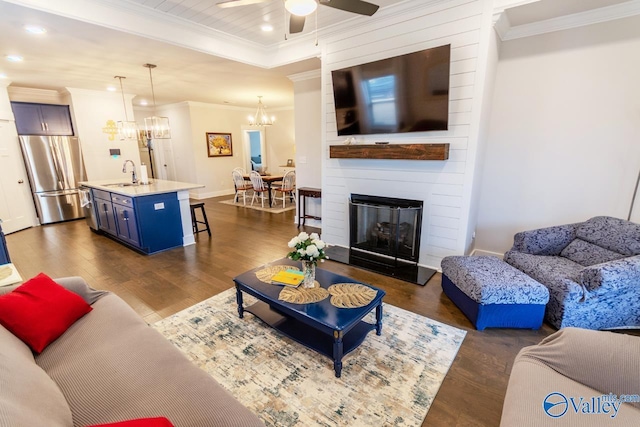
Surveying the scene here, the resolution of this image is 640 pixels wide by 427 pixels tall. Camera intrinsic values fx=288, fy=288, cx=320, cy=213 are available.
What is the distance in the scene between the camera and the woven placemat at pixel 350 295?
2014 millimetres

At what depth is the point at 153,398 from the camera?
122 centimetres

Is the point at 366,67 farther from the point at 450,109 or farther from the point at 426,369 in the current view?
the point at 426,369

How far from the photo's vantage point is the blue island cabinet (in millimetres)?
3957

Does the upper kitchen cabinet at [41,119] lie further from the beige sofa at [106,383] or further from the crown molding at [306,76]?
the beige sofa at [106,383]

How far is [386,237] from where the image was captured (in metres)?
3.66

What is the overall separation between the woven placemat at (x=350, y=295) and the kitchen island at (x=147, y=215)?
3.07m

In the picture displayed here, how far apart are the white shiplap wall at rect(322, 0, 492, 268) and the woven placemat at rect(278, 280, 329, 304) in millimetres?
1904

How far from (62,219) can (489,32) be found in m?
7.83

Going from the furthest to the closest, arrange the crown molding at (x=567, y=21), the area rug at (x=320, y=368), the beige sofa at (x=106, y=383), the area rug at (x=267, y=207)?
the area rug at (x=267, y=207) < the crown molding at (x=567, y=21) < the area rug at (x=320, y=368) < the beige sofa at (x=106, y=383)

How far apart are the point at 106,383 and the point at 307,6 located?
2.43 metres

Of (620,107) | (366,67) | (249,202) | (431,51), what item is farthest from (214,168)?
(620,107)

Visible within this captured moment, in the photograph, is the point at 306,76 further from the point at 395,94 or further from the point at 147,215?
the point at 147,215

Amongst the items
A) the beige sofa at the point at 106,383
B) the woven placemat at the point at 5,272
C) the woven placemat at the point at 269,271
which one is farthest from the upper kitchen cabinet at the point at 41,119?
the woven placemat at the point at 269,271

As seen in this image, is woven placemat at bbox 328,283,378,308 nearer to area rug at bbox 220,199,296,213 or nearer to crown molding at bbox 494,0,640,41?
crown molding at bbox 494,0,640,41
